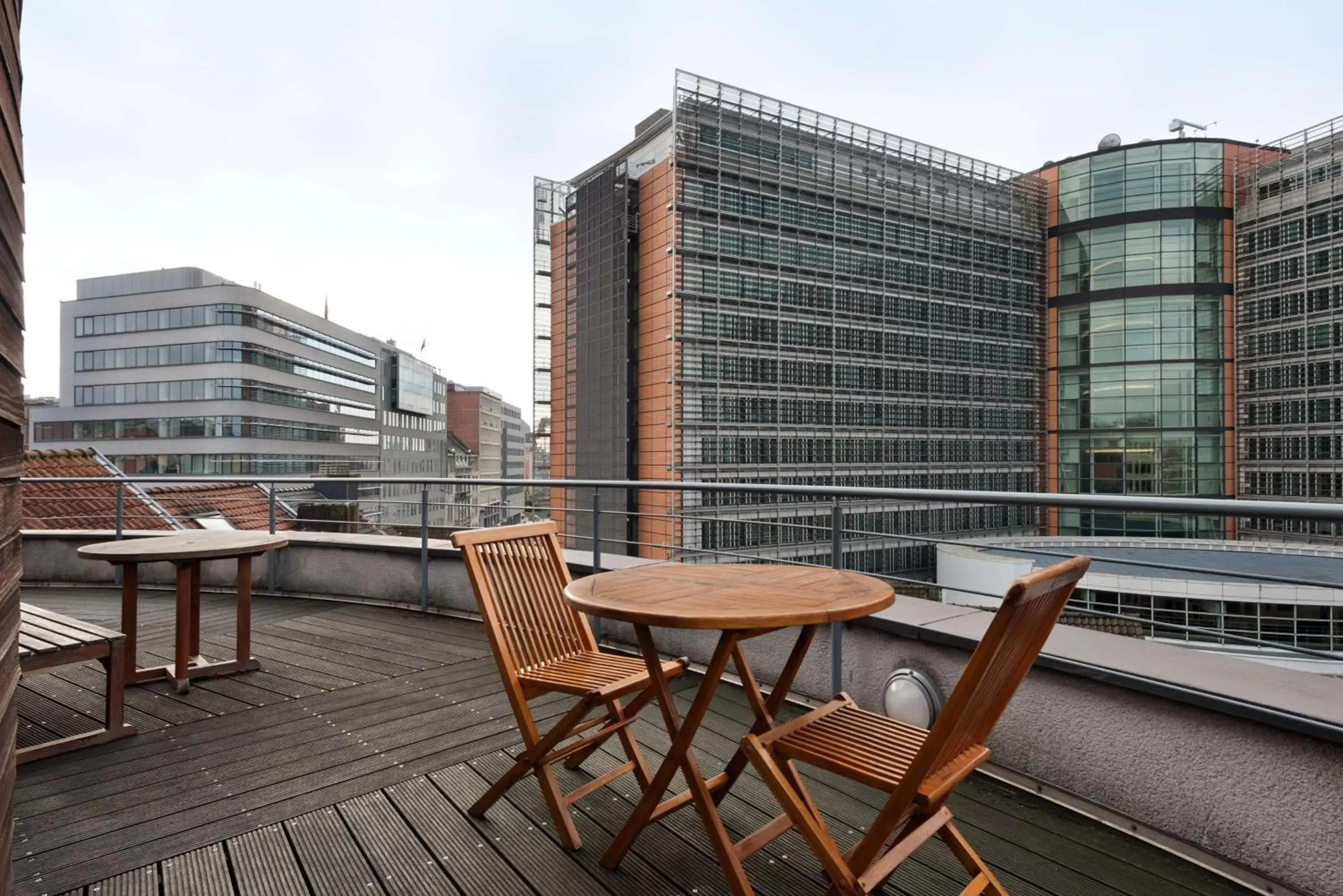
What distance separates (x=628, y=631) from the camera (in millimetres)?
4711

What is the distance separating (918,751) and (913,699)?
1381 mm

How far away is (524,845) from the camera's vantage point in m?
2.36

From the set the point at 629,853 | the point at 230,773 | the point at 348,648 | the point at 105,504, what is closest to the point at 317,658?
the point at 348,648

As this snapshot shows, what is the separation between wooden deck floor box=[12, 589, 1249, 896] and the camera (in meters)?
2.17

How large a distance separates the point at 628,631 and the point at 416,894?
2649 millimetres

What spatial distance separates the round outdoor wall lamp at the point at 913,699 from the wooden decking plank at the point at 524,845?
1.50 meters

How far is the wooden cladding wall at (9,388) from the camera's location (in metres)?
1.30

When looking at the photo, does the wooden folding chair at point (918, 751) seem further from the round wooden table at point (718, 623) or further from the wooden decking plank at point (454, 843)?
the wooden decking plank at point (454, 843)

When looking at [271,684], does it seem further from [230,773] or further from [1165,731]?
[1165,731]

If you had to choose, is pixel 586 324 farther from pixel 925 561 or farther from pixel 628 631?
pixel 628 631

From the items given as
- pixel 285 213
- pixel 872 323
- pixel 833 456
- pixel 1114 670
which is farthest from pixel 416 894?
pixel 285 213

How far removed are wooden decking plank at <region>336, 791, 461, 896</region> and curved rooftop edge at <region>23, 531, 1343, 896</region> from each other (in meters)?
2.01

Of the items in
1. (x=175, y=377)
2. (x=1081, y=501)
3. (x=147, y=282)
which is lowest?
(x=1081, y=501)

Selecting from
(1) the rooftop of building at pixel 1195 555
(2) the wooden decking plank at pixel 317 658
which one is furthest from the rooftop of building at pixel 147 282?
(2) the wooden decking plank at pixel 317 658
